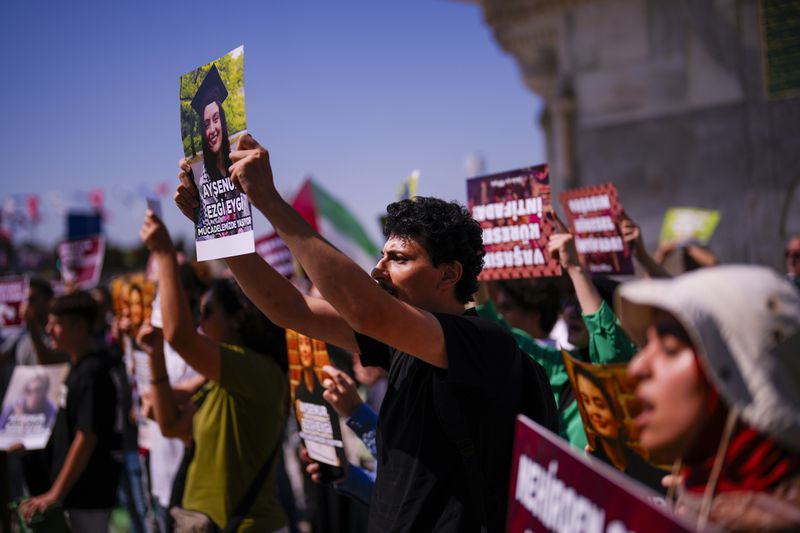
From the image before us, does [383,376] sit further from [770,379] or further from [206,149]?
[770,379]

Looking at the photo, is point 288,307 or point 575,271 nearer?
point 288,307

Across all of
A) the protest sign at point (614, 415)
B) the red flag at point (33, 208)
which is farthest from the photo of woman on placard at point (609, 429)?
the red flag at point (33, 208)

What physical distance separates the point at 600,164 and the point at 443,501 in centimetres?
967

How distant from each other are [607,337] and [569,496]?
1572 mm

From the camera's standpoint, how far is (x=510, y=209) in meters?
3.80

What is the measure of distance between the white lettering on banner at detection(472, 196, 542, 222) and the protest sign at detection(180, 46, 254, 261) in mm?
1697

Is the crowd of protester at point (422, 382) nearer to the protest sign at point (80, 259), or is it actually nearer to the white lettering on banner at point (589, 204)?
the white lettering on banner at point (589, 204)

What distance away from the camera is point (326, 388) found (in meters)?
3.28

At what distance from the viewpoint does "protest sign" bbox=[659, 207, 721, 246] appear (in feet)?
21.7

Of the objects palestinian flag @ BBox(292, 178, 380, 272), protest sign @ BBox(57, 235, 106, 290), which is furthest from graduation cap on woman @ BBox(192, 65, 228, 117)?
protest sign @ BBox(57, 235, 106, 290)

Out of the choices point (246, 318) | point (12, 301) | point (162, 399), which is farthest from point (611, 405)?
point (12, 301)

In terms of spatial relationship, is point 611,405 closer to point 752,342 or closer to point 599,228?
point 752,342

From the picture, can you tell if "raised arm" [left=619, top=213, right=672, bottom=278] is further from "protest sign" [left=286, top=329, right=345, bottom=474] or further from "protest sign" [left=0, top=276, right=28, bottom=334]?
"protest sign" [left=0, top=276, right=28, bottom=334]

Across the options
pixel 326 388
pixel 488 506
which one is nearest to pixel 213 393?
pixel 326 388
